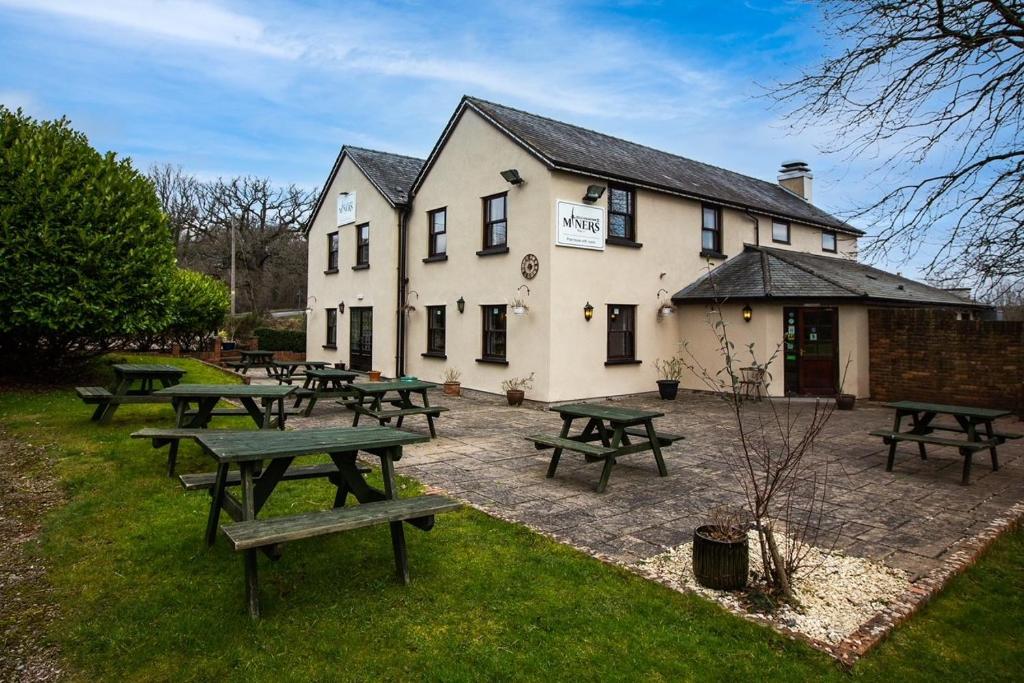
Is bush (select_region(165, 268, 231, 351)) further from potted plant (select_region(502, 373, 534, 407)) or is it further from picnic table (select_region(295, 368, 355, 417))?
potted plant (select_region(502, 373, 534, 407))

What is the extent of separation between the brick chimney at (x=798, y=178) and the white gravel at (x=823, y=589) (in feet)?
74.2

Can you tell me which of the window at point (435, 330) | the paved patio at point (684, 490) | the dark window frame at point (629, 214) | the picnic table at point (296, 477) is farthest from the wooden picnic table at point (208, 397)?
the dark window frame at point (629, 214)

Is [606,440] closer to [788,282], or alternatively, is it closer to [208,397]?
[208,397]

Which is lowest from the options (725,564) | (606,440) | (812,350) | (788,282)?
(725,564)

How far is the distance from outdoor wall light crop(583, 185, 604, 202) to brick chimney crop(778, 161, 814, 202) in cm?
1476

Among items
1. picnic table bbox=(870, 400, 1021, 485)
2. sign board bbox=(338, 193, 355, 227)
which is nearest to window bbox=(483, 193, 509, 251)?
sign board bbox=(338, 193, 355, 227)

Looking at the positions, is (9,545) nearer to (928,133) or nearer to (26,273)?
(26,273)

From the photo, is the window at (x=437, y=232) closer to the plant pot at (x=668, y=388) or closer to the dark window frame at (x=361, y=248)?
the dark window frame at (x=361, y=248)

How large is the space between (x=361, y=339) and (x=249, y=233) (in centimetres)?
2556

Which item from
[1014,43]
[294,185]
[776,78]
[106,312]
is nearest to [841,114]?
[776,78]

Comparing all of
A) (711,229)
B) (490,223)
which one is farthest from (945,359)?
(490,223)

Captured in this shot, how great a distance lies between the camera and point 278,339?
942 inches

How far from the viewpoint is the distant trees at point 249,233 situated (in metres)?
39.7

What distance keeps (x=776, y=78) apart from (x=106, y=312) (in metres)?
12.0
